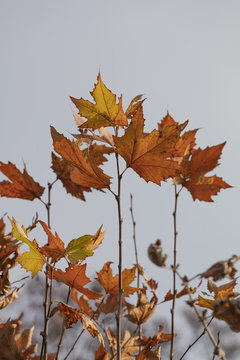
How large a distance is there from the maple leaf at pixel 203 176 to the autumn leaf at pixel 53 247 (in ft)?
1.41

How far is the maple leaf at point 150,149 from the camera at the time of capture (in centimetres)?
100

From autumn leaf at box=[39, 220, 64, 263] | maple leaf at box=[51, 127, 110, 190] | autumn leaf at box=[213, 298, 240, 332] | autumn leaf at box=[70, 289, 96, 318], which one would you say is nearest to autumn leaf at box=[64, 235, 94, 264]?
autumn leaf at box=[39, 220, 64, 263]

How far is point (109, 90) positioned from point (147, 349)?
0.76 meters

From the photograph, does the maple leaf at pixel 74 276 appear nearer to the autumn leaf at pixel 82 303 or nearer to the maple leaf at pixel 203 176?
the autumn leaf at pixel 82 303

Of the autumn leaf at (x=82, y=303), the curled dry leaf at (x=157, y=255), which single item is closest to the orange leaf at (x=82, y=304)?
the autumn leaf at (x=82, y=303)

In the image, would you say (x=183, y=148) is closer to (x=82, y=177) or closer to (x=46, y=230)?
(x=82, y=177)

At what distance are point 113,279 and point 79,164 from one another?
445mm

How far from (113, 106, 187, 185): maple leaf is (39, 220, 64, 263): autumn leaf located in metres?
0.27

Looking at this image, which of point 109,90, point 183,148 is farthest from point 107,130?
point 183,148

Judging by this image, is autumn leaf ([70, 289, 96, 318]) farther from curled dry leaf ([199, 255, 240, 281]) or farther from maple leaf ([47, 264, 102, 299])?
curled dry leaf ([199, 255, 240, 281])

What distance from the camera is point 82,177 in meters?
1.04

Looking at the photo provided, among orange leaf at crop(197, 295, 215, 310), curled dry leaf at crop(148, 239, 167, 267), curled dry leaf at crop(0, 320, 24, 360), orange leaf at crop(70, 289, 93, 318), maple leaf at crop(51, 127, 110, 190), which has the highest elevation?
maple leaf at crop(51, 127, 110, 190)

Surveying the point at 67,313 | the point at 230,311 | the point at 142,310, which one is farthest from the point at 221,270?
the point at 142,310

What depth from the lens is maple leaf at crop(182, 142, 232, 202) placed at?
3.96ft
